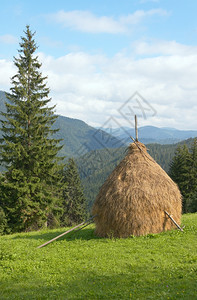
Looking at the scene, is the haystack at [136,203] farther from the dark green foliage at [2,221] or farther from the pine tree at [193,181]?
the pine tree at [193,181]

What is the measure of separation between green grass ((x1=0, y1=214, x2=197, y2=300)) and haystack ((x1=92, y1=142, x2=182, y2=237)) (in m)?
0.61

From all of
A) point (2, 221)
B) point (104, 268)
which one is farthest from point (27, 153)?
point (104, 268)

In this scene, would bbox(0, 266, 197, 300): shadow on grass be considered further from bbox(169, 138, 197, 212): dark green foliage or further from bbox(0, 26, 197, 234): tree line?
bbox(169, 138, 197, 212): dark green foliage

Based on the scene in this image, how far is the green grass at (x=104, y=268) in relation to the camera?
7137 millimetres

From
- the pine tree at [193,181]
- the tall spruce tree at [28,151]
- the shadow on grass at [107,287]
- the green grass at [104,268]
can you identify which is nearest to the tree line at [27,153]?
the tall spruce tree at [28,151]

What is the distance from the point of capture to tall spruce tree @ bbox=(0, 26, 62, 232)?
21750mm

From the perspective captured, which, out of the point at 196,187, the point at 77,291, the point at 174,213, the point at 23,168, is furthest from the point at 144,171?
the point at 196,187

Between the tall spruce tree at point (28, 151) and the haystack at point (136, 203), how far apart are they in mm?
9802

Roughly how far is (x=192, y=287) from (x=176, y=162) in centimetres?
3368

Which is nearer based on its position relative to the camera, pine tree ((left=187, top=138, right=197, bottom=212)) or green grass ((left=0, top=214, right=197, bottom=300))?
green grass ((left=0, top=214, right=197, bottom=300))

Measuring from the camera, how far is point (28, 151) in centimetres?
2261

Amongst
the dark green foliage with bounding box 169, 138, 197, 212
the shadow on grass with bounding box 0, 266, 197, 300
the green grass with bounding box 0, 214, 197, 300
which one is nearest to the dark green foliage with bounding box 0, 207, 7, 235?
the green grass with bounding box 0, 214, 197, 300

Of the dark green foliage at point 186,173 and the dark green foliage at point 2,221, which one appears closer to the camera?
the dark green foliage at point 2,221

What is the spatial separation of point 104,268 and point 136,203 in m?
4.72
